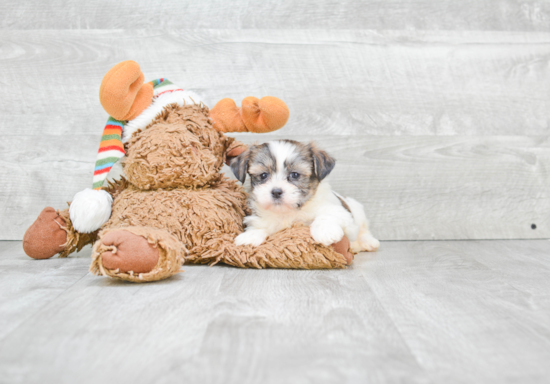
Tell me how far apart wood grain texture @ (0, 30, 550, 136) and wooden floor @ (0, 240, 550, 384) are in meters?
1.08

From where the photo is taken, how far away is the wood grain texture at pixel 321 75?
2650mm

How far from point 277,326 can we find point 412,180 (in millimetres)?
1811

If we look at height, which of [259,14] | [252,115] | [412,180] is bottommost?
[412,180]

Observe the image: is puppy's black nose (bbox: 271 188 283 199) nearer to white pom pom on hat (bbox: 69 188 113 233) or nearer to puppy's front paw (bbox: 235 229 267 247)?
puppy's front paw (bbox: 235 229 267 247)

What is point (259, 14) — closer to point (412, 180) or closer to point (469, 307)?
point (412, 180)

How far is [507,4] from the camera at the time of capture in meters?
2.79

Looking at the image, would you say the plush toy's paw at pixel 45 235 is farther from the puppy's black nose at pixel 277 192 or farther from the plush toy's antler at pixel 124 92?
the puppy's black nose at pixel 277 192

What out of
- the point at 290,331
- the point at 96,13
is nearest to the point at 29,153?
the point at 96,13

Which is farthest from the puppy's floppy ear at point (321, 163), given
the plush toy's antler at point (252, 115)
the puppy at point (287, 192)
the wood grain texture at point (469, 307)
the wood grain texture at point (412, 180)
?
the wood grain texture at point (412, 180)

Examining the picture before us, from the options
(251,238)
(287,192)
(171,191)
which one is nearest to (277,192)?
(287,192)

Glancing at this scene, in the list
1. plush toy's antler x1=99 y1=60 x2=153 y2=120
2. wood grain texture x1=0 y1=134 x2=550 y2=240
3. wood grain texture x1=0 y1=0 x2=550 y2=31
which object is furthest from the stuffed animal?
wood grain texture x1=0 y1=0 x2=550 y2=31

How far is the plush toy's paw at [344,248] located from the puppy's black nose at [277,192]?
30 centimetres

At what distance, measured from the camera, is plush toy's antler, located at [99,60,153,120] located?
1.85m

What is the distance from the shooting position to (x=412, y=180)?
278 cm
